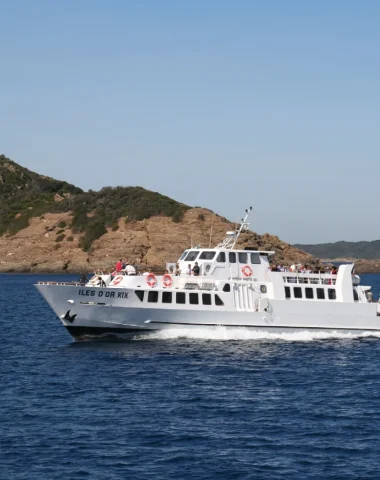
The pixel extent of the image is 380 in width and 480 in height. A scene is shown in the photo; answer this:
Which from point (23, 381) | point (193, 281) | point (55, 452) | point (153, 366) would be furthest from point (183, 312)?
point (55, 452)

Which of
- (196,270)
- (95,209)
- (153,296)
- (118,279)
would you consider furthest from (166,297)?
(95,209)

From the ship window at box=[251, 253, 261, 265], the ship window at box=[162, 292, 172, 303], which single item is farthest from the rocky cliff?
the ship window at box=[162, 292, 172, 303]

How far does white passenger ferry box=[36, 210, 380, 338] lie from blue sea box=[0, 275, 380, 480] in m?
0.96

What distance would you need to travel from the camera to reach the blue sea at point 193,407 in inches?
940

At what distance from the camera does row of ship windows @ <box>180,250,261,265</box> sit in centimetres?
4941

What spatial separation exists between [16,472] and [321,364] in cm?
2234

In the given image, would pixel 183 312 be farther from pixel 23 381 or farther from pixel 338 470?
pixel 338 470

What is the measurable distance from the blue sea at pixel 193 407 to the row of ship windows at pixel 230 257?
4.56 meters

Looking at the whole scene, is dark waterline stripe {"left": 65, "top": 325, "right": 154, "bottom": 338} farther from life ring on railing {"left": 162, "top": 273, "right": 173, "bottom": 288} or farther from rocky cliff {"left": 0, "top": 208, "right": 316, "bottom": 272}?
rocky cliff {"left": 0, "top": 208, "right": 316, "bottom": 272}

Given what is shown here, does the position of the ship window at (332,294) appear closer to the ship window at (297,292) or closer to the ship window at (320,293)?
the ship window at (320,293)

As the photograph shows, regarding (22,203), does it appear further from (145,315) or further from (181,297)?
(181,297)

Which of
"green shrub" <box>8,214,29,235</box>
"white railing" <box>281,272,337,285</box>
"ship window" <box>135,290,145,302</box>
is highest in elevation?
"green shrub" <box>8,214,29,235</box>

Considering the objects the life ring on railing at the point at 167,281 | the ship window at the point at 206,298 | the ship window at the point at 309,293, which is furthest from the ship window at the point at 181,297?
the ship window at the point at 309,293

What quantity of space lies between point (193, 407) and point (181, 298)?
16470 mm
